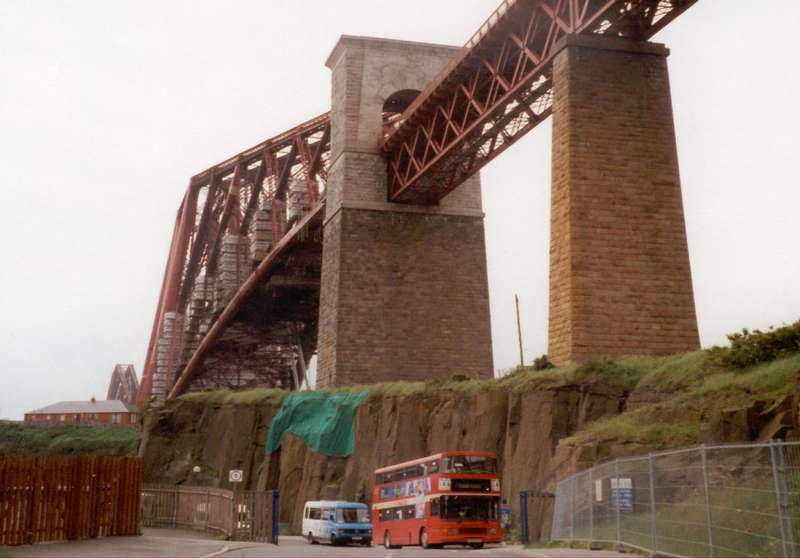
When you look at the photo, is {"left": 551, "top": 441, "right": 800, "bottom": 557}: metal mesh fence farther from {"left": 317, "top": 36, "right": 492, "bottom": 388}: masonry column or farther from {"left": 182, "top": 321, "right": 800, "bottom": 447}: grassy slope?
{"left": 317, "top": 36, "right": 492, "bottom": 388}: masonry column

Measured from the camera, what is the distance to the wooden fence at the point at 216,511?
25859 mm

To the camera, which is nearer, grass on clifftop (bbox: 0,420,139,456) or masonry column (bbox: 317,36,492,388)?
masonry column (bbox: 317,36,492,388)

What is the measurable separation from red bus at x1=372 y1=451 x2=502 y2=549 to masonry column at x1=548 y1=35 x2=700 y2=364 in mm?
3850

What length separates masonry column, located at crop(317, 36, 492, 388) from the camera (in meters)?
43.3

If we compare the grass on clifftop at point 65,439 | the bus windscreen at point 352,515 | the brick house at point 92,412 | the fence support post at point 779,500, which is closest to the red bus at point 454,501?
the bus windscreen at point 352,515

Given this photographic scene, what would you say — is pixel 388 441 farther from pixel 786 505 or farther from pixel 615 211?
pixel 786 505

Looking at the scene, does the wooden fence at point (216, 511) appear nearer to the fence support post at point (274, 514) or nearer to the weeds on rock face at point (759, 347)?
the fence support post at point (274, 514)

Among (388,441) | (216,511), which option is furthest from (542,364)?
(216,511)

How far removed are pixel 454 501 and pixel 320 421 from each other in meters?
14.2

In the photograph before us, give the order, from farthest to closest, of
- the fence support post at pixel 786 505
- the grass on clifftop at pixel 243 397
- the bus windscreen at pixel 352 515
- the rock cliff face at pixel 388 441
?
the grass on clifftop at pixel 243 397
the bus windscreen at pixel 352 515
the rock cliff face at pixel 388 441
the fence support post at pixel 786 505

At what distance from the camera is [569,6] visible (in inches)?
1092

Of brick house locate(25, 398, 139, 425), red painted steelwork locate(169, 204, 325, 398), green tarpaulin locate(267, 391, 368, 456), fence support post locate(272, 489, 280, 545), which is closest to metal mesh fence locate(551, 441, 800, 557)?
fence support post locate(272, 489, 280, 545)

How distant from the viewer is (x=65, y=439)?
254 feet

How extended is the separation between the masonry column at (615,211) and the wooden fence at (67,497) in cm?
1198
